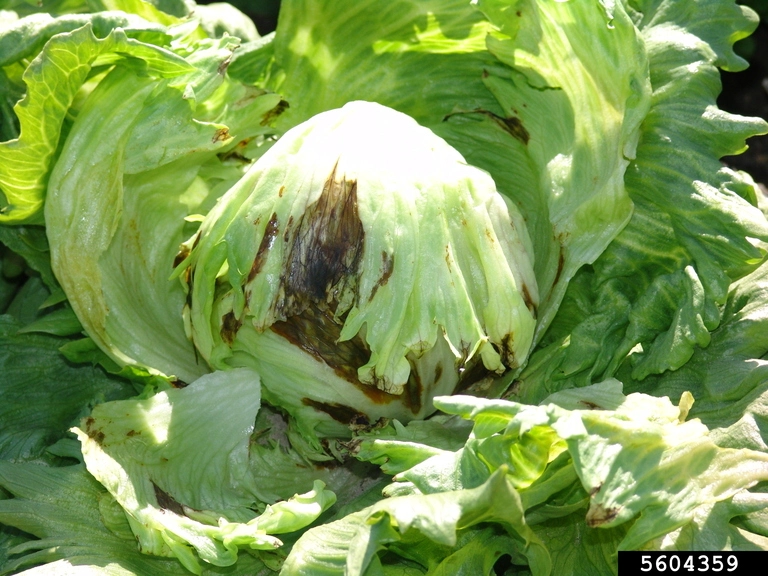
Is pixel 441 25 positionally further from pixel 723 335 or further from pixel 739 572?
pixel 739 572

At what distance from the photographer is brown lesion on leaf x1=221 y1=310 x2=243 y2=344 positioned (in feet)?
7.61

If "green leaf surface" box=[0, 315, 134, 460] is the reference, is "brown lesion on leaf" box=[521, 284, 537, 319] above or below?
above

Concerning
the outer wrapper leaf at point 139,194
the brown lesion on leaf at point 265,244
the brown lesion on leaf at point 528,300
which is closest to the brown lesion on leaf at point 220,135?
the outer wrapper leaf at point 139,194

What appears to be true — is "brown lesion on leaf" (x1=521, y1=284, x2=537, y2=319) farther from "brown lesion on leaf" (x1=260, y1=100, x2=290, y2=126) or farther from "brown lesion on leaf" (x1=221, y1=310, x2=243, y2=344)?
"brown lesion on leaf" (x1=260, y1=100, x2=290, y2=126)

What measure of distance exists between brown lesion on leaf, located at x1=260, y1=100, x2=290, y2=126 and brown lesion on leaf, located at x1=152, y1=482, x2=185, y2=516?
1.17 meters

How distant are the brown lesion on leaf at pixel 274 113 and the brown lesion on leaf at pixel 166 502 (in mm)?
1166

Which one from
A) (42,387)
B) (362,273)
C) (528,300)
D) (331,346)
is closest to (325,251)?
(362,273)

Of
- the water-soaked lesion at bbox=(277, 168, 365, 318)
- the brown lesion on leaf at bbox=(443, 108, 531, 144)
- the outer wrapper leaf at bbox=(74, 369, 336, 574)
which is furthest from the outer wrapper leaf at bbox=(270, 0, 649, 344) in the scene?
the outer wrapper leaf at bbox=(74, 369, 336, 574)

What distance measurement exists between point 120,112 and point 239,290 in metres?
0.64

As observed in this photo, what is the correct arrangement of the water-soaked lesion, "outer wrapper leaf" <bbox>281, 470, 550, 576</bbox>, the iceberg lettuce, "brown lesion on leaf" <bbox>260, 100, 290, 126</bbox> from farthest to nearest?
"brown lesion on leaf" <bbox>260, 100, 290, 126</bbox> < the water-soaked lesion < the iceberg lettuce < "outer wrapper leaf" <bbox>281, 470, 550, 576</bbox>

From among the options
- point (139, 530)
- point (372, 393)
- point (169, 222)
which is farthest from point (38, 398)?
point (372, 393)

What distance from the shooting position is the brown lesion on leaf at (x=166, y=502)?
7.19ft

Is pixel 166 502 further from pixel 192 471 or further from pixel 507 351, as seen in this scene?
pixel 507 351

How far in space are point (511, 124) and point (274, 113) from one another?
2.42ft
